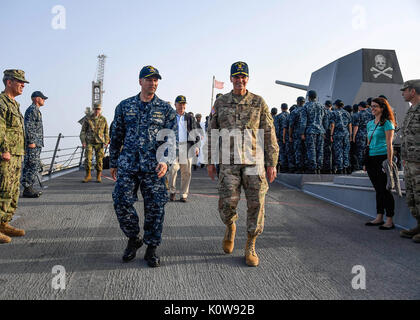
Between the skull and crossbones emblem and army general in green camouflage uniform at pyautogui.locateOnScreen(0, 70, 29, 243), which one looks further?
the skull and crossbones emblem

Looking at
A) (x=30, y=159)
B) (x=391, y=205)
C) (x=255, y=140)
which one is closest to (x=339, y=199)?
(x=391, y=205)

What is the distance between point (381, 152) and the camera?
5.16m

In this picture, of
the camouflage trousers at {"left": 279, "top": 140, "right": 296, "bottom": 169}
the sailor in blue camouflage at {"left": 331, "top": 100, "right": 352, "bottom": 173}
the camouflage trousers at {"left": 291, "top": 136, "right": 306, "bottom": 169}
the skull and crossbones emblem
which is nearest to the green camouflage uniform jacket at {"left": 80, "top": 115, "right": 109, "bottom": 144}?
the camouflage trousers at {"left": 291, "top": 136, "right": 306, "bottom": 169}

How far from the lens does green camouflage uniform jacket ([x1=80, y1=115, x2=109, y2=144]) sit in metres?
8.80

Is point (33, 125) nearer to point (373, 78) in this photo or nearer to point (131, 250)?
point (131, 250)

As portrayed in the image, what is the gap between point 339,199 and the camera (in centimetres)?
723

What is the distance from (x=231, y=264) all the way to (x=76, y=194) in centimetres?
500

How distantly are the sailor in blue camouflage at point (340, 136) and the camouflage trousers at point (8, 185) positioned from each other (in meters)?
8.34

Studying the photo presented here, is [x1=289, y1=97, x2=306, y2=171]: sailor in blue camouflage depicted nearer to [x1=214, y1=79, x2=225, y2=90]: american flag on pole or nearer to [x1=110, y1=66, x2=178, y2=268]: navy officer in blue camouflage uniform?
[x1=110, y1=66, x2=178, y2=268]: navy officer in blue camouflage uniform

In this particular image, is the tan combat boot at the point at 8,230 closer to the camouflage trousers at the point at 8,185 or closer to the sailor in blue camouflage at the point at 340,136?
the camouflage trousers at the point at 8,185

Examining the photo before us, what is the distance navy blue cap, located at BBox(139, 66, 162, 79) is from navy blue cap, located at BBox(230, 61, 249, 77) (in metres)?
0.83
